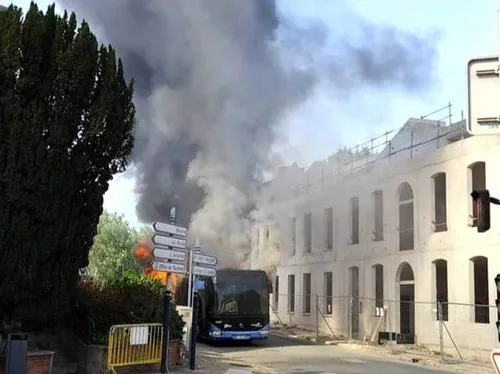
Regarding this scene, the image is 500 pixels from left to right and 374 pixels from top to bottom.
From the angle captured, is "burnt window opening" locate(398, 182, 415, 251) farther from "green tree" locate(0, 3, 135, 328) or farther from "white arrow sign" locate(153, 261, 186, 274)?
"green tree" locate(0, 3, 135, 328)

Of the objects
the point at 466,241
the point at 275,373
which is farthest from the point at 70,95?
the point at 466,241

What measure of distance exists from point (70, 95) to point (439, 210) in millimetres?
15510

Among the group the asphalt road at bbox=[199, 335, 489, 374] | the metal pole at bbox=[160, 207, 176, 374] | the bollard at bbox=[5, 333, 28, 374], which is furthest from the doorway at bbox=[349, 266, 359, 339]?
the bollard at bbox=[5, 333, 28, 374]

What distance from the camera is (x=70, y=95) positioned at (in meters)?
10.9

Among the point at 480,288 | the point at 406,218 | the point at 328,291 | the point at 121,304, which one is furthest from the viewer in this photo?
the point at 328,291

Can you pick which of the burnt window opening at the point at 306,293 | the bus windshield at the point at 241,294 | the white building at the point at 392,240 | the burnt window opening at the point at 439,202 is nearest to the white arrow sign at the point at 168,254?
the bus windshield at the point at 241,294

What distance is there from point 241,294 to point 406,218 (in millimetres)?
7267

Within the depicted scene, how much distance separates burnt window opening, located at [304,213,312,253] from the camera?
32.8 m

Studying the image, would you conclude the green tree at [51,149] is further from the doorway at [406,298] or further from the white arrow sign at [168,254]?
the doorway at [406,298]

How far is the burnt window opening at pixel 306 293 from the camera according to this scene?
3268 centimetres

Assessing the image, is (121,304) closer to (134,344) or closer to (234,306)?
(134,344)

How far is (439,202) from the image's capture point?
74.2 feet

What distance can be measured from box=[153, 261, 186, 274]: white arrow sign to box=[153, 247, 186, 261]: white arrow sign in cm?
12

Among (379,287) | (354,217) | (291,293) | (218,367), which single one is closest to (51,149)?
(218,367)
